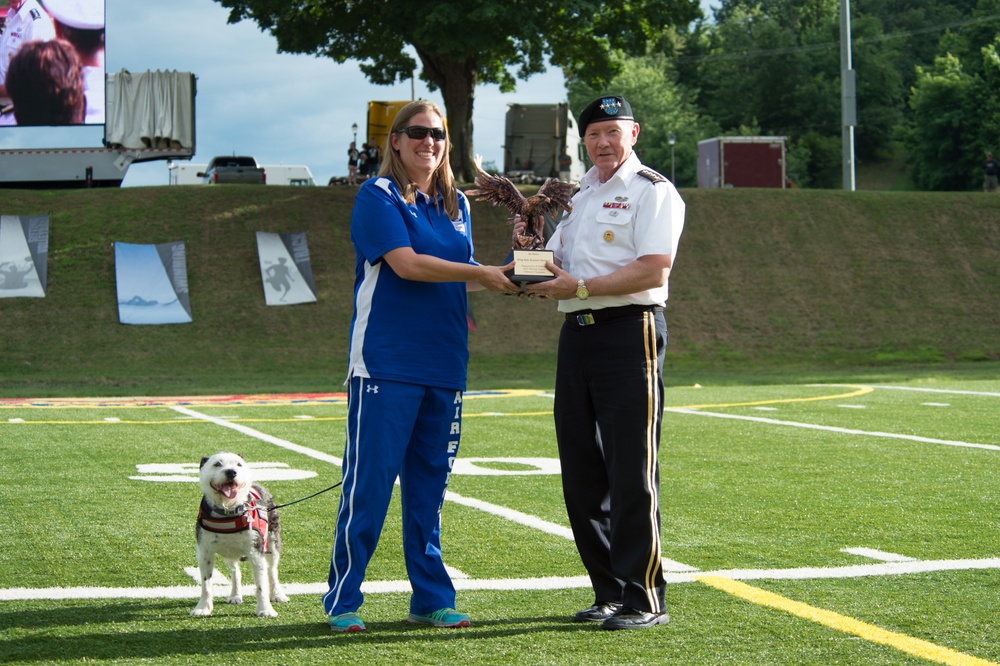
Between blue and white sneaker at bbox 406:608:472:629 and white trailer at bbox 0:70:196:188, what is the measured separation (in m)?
32.1

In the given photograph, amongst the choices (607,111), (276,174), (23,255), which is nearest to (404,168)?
(607,111)

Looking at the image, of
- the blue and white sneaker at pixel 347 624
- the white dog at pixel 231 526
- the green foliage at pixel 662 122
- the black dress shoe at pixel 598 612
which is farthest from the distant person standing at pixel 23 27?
the green foliage at pixel 662 122

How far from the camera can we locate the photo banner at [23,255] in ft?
93.7

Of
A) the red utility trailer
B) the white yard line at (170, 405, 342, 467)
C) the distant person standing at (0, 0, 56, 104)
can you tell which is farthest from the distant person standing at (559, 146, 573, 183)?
the white yard line at (170, 405, 342, 467)

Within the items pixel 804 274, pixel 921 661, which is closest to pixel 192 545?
pixel 921 661

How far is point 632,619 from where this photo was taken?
15.9 ft

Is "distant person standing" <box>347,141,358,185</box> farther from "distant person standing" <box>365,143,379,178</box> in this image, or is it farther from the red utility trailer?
the red utility trailer

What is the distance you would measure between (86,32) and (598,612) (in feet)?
106

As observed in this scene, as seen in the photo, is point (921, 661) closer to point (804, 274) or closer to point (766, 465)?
point (766, 465)

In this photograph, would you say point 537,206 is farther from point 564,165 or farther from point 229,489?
point 564,165

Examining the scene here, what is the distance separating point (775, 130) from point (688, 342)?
2503 inches

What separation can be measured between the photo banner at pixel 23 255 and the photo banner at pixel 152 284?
1803 mm

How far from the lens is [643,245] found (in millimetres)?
4922

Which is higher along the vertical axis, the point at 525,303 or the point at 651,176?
the point at 651,176
